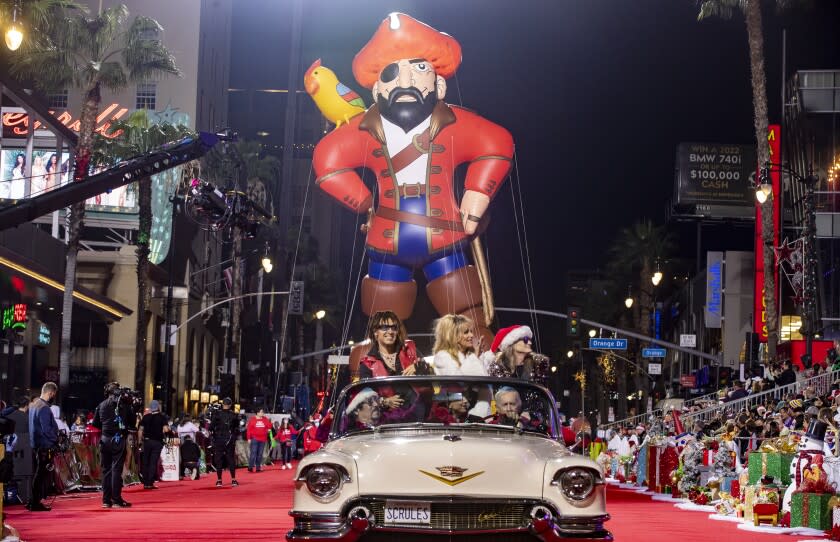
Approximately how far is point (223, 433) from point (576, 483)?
710 inches

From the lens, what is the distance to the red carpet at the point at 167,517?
12836mm

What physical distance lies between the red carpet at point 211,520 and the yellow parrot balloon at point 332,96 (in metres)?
17.1

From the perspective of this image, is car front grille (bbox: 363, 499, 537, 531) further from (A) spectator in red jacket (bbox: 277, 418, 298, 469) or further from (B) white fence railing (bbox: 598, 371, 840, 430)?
(A) spectator in red jacket (bbox: 277, 418, 298, 469)

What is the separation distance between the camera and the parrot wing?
37.6 m

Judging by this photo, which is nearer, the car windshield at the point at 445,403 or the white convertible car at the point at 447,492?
the white convertible car at the point at 447,492

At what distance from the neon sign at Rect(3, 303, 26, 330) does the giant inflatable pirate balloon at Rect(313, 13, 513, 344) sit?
966 cm

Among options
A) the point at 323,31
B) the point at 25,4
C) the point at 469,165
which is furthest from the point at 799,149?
the point at 323,31

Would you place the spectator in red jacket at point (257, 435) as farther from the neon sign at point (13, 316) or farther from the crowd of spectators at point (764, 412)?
the crowd of spectators at point (764, 412)

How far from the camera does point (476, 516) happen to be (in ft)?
25.6

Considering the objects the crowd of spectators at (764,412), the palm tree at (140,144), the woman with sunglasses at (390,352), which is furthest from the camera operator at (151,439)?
the palm tree at (140,144)

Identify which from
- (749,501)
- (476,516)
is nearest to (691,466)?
(749,501)

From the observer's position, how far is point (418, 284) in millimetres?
37188

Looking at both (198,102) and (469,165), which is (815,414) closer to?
(469,165)

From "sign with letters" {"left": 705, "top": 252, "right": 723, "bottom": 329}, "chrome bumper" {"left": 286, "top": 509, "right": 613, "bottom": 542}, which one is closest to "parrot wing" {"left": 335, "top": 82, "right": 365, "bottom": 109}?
"sign with letters" {"left": 705, "top": 252, "right": 723, "bottom": 329}
